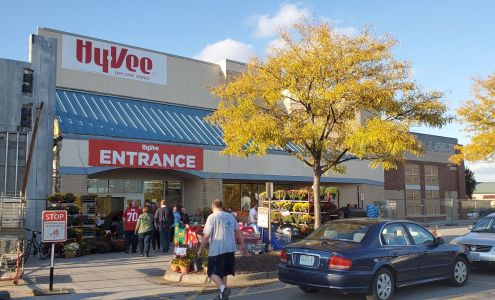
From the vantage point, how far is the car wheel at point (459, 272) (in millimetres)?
10055

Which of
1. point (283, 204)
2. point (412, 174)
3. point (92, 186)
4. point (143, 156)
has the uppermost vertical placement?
point (143, 156)

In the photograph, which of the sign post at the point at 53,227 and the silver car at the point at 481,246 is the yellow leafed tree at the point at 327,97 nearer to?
the silver car at the point at 481,246

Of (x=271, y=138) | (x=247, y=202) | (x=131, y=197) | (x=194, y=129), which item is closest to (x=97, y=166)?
(x=131, y=197)

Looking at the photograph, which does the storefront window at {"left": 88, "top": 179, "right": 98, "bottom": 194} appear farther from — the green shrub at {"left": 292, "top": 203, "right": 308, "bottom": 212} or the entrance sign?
the entrance sign

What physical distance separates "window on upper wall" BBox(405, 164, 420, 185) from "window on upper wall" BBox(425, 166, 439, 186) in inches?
55.6

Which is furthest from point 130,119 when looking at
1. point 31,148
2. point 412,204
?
point 412,204

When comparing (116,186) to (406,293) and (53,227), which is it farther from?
(406,293)

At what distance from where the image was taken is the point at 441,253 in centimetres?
978

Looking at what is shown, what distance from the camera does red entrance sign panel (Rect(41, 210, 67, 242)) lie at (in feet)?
31.8

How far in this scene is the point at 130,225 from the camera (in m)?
16.1

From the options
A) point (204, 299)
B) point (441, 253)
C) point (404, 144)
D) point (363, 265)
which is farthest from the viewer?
point (404, 144)

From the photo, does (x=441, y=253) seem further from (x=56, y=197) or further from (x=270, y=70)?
(x=56, y=197)

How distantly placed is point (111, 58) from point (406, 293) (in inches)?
724

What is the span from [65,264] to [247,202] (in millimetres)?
15567
